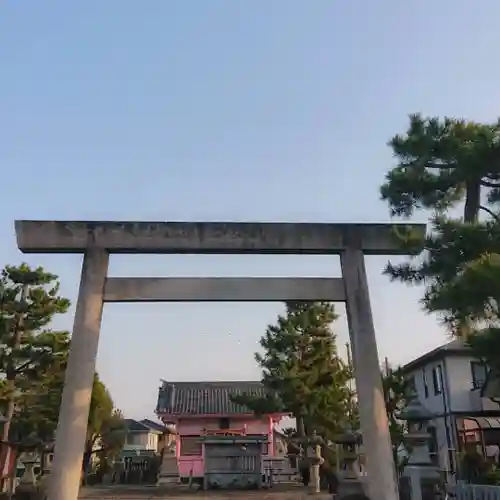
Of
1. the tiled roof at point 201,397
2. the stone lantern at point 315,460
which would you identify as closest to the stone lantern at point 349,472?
the stone lantern at point 315,460

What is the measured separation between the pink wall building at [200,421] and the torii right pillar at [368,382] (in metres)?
19.1

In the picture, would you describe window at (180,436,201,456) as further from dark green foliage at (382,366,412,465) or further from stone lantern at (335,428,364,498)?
stone lantern at (335,428,364,498)

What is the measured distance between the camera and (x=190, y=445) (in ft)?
92.9

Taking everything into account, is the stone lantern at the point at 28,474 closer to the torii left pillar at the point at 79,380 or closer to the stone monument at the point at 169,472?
the torii left pillar at the point at 79,380

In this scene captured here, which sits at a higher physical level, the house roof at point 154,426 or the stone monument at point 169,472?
the house roof at point 154,426

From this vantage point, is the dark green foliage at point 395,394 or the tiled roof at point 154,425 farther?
the tiled roof at point 154,425

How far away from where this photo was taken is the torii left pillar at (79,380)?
24.9 ft

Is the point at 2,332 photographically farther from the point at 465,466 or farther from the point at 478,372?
the point at 478,372

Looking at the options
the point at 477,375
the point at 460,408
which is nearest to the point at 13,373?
the point at 460,408

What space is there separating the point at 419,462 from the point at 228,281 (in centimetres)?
Answer: 489

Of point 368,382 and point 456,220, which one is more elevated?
point 456,220

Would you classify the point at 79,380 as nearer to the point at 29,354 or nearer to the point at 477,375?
the point at 29,354

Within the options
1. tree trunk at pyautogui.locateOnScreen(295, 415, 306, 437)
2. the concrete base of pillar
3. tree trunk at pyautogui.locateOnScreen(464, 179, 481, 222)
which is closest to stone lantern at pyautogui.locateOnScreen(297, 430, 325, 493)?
tree trunk at pyautogui.locateOnScreen(295, 415, 306, 437)

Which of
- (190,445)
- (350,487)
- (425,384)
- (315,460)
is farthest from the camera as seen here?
(190,445)
